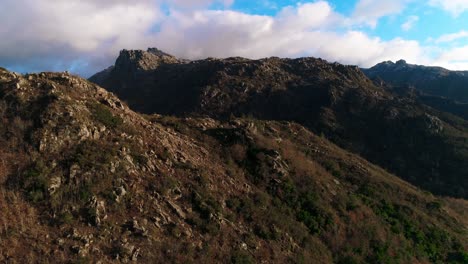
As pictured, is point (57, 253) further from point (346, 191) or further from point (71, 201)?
point (346, 191)

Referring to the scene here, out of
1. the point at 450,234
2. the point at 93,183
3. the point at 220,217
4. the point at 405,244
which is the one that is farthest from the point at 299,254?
the point at 450,234

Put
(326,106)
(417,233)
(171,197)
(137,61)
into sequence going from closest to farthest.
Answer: (171,197) < (417,233) < (326,106) < (137,61)

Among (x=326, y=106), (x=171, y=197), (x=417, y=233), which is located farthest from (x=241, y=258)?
(x=326, y=106)

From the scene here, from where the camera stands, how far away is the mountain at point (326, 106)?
66812 millimetres

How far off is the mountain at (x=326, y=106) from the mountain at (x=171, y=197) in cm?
2543

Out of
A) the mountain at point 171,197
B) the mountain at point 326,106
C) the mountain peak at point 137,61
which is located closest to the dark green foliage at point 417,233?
the mountain at point 171,197

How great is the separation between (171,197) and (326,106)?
7056 centimetres

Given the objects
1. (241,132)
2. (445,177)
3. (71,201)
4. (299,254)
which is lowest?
(445,177)

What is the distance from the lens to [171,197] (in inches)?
867

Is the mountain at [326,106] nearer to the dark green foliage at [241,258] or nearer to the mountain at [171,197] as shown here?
the mountain at [171,197]

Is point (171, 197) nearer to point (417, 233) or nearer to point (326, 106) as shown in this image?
point (417, 233)

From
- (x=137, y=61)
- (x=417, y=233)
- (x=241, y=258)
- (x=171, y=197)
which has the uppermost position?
(x=137, y=61)

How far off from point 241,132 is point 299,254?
12666 mm

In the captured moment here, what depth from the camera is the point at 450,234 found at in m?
31.6
